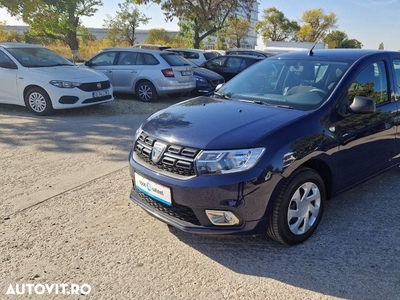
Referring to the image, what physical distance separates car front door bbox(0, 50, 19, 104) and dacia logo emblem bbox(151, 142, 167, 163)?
6.57 m

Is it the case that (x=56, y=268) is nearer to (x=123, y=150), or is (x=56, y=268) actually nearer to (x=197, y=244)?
(x=197, y=244)

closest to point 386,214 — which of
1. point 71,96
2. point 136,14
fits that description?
point 71,96

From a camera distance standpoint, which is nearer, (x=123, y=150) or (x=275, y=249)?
(x=275, y=249)

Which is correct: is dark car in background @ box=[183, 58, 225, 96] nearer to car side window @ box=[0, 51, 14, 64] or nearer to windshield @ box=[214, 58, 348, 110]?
car side window @ box=[0, 51, 14, 64]

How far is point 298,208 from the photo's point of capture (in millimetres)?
3035

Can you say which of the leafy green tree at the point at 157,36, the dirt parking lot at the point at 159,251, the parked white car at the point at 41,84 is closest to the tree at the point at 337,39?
the leafy green tree at the point at 157,36

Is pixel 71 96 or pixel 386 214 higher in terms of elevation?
pixel 71 96

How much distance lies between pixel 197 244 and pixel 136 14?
141 feet

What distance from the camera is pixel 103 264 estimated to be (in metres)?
2.82

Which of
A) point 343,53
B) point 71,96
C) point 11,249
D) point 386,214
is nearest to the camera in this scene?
point 11,249

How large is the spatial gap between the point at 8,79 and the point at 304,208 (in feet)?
25.4

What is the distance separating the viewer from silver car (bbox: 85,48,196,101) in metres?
10.3

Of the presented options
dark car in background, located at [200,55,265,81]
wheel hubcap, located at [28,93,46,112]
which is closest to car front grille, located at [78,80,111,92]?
wheel hubcap, located at [28,93,46,112]

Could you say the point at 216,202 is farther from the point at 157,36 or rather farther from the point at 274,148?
the point at 157,36
